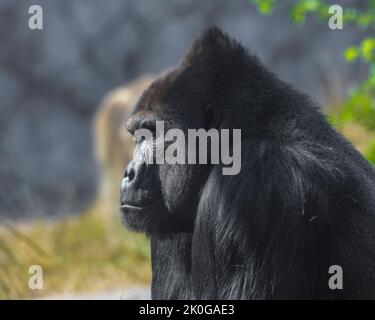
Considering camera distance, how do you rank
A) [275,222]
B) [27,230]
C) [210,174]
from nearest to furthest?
[275,222] < [210,174] < [27,230]

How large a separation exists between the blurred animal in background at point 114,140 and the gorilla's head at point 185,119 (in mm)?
5547

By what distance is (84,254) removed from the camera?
888 centimetres

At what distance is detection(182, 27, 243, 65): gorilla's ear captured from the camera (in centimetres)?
385

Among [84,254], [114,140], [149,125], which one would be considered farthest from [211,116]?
[114,140]

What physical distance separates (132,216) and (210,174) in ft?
1.51

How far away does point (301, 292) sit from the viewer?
3.29 m

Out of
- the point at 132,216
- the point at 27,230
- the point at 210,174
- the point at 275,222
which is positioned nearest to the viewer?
the point at 275,222

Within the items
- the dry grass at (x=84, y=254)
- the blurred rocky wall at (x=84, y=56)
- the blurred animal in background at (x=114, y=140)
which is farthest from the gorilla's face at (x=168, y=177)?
the blurred rocky wall at (x=84, y=56)

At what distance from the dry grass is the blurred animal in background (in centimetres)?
33

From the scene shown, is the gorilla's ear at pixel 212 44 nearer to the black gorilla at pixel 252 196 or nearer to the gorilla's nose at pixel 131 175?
the black gorilla at pixel 252 196

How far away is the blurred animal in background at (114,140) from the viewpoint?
9508 millimetres

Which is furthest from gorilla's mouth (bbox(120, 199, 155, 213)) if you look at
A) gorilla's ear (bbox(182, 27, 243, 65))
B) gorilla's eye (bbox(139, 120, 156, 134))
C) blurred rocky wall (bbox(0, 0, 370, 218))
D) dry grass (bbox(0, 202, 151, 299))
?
blurred rocky wall (bbox(0, 0, 370, 218))
